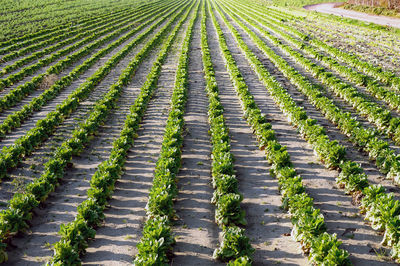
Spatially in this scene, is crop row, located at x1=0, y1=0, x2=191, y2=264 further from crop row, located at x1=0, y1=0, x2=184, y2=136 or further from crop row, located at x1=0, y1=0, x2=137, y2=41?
crop row, located at x1=0, y1=0, x2=137, y2=41

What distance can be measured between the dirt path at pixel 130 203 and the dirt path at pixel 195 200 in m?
1.29

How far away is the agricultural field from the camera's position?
363 inches

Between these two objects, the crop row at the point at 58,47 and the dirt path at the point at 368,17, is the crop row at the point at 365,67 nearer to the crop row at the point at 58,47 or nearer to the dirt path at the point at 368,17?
the dirt path at the point at 368,17

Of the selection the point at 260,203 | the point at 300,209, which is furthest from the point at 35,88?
the point at 300,209

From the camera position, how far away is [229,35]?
44.9 metres

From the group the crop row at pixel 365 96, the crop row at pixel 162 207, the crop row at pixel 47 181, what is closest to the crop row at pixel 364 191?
the crop row at pixel 365 96

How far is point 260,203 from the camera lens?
1143 centimetres

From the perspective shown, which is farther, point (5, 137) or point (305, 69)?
point (305, 69)

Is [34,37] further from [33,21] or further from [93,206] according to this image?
[93,206]

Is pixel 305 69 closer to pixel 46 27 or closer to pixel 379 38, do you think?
pixel 379 38

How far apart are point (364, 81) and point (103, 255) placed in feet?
70.1

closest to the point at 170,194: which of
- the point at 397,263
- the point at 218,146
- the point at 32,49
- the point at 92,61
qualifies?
the point at 218,146

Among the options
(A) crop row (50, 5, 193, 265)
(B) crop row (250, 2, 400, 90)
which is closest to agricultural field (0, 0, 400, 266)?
(A) crop row (50, 5, 193, 265)

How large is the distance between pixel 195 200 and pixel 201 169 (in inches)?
86.8
